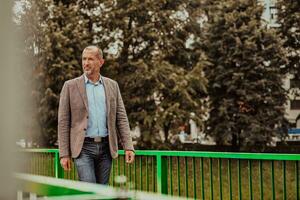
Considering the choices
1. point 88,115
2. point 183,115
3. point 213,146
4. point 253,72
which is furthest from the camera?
point 213,146

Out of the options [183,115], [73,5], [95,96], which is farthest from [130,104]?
[95,96]

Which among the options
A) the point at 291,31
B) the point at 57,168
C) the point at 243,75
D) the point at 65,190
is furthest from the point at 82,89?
the point at 291,31

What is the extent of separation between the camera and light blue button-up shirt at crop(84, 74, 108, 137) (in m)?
5.01

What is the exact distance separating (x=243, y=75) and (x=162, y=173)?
26.1 metres

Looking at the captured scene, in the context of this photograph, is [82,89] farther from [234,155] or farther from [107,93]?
[234,155]

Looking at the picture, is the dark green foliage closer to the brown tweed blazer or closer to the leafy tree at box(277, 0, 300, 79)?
the leafy tree at box(277, 0, 300, 79)

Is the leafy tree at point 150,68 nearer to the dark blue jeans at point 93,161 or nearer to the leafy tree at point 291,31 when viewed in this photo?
the leafy tree at point 291,31

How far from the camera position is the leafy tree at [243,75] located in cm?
3288

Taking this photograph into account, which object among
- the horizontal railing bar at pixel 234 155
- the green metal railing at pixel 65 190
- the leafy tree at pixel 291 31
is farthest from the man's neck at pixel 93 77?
the leafy tree at pixel 291 31

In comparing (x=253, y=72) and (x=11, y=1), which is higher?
(x=253, y=72)

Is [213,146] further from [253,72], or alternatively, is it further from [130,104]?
[130,104]

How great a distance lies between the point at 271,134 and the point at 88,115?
96.0ft

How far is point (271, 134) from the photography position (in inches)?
1321

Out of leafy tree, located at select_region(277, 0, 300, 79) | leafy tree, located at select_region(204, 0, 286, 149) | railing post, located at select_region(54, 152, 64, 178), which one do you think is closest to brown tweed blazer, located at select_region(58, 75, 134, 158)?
railing post, located at select_region(54, 152, 64, 178)
